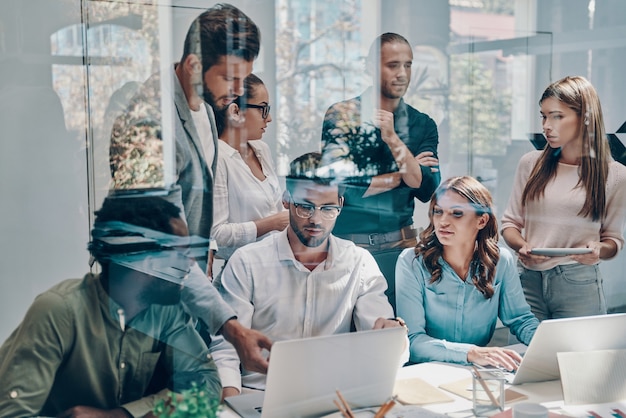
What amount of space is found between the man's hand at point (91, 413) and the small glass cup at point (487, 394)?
1.15 meters

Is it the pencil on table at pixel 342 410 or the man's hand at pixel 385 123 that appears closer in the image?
the pencil on table at pixel 342 410

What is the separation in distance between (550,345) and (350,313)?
0.81m

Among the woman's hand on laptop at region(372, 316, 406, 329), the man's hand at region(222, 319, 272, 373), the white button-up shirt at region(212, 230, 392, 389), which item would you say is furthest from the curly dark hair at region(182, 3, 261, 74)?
the woman's hand on laptop at region(372, 316, 406, 329)

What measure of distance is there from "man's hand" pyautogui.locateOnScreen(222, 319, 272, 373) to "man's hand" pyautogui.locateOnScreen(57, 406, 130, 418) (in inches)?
19.3

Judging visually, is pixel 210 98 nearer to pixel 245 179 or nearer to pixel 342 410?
pixel 245 179

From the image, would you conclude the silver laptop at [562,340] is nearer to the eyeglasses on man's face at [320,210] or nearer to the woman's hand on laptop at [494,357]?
the woman's hand on laptop at [494,357]

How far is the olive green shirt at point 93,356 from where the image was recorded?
2.32 meters

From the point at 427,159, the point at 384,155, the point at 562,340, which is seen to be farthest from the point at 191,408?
the point at 427,159

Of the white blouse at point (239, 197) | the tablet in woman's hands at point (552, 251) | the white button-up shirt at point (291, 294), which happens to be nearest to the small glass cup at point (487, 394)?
the white button-up shirt at point (291, 294)

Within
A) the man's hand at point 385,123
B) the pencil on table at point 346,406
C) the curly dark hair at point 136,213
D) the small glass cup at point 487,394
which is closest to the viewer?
the pencil on table at point 346,406

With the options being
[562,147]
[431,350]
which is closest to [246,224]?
[431,350]

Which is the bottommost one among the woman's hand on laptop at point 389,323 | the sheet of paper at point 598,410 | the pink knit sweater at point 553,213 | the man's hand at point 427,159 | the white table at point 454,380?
the sheet of paper at point 598,410

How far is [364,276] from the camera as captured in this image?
2.93 metres

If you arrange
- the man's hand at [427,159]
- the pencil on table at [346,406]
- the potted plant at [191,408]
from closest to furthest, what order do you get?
the potted plant at [191,408] → the pencil on table at [346,406] → the man's hand at [427,159]
